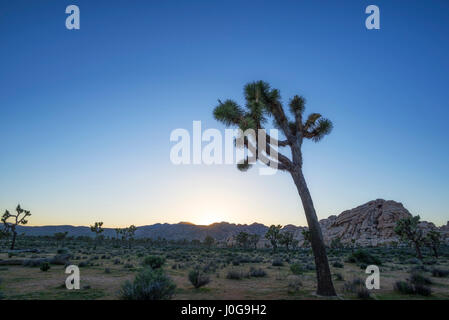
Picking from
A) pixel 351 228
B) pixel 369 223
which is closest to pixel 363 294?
pixel 369 223

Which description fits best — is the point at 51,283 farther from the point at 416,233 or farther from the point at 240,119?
the point at 416,233

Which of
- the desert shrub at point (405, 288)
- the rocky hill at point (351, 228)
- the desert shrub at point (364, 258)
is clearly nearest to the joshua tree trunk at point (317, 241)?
the desert shrub at point (405, 288)

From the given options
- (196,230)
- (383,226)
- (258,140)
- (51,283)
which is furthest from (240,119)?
(196,230)

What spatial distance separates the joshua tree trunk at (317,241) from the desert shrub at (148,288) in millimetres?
5188

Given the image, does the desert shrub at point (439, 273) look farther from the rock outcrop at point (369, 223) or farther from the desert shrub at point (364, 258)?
the rock outcrop at point (369, 223)

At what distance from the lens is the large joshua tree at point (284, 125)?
9.02 metres

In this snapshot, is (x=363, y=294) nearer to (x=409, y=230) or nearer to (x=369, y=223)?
(x=409, y=230)

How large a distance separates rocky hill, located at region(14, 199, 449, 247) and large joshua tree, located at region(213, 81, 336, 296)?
66.1m

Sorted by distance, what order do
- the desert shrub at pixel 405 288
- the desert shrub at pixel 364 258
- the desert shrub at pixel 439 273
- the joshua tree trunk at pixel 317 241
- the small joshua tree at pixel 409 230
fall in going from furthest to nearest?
1. the small joshua tree at pixel 409 230
2. the desert shrub at pixel 364 258
3. the desert shrub at pixel 439 273
4. the desert shrub at pixel 405 288
5. the joshua tree trunk at pixel 317 241

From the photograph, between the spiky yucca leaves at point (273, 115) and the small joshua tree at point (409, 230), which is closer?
the spiky yucca leaves at point (273, 115)

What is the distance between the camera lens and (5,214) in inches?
1192

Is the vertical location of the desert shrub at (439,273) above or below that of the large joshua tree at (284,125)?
below

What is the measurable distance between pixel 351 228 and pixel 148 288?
106 meters
